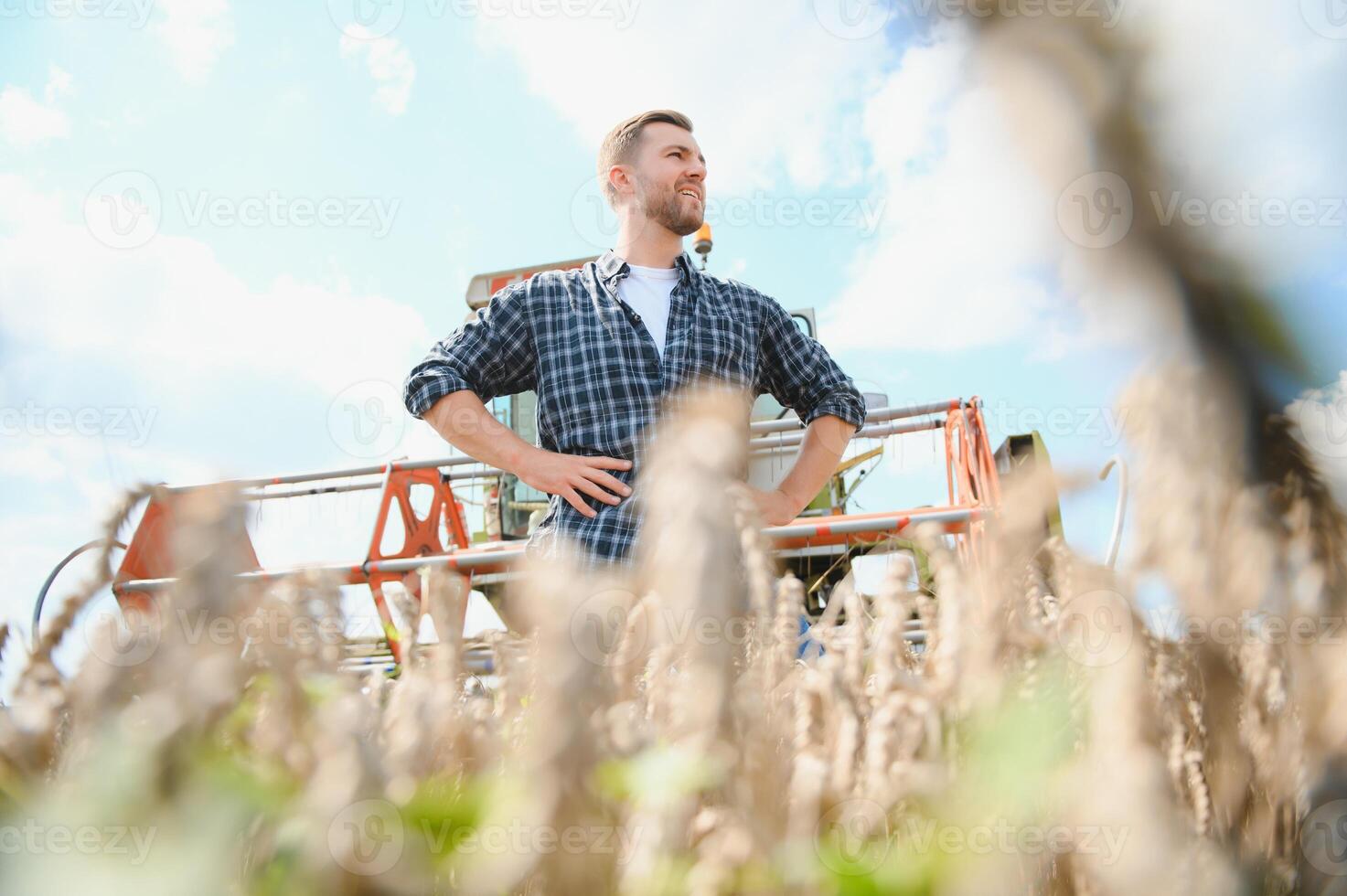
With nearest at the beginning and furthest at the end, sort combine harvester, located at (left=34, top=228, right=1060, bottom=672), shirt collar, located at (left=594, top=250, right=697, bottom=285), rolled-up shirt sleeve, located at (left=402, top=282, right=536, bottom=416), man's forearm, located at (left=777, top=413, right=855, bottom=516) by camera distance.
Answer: rolled-up shirt sleeve, located at (left=402, top=282, right=536, bottom=416), man's forearm, located at (left=777, top=413, right=855, bottom=516), shirt collar, located at (left=594, top=250, right=697, bottom=285), combine harvester, located at (left=34, top=228, right=1060, bottom=672)

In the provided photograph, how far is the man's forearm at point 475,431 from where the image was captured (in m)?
1.85

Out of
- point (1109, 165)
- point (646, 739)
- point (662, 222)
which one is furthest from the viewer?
point (662, 222)

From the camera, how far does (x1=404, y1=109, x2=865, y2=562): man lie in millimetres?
1832

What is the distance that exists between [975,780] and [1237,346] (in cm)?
19

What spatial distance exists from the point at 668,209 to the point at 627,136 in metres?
0.26

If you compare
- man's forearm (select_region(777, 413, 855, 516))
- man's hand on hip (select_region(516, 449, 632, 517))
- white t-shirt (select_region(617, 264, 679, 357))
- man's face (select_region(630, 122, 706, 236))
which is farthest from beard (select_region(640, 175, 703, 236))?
man's hand on hip (select_region(516, 449, 632, 517))

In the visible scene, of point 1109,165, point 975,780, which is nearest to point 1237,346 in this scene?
point 1109,165

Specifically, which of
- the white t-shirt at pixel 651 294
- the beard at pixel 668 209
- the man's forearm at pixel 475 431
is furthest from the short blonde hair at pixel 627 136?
the man's forearm at pixel 475 431

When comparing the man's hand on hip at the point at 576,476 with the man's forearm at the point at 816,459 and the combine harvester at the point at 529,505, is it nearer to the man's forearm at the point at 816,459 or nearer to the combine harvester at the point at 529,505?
the man's forearm at the point at 816,459

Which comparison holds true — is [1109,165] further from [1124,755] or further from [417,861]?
[417,861]

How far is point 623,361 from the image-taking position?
1934 mm

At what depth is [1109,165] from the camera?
257 mm

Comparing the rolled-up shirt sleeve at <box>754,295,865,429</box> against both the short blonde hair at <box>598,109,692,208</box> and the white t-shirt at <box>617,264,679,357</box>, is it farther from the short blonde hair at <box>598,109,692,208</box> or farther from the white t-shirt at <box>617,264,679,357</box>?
the short blonde hair at <box>598,109,692,208</box>

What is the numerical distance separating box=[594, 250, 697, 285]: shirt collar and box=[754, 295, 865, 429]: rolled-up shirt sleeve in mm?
234
